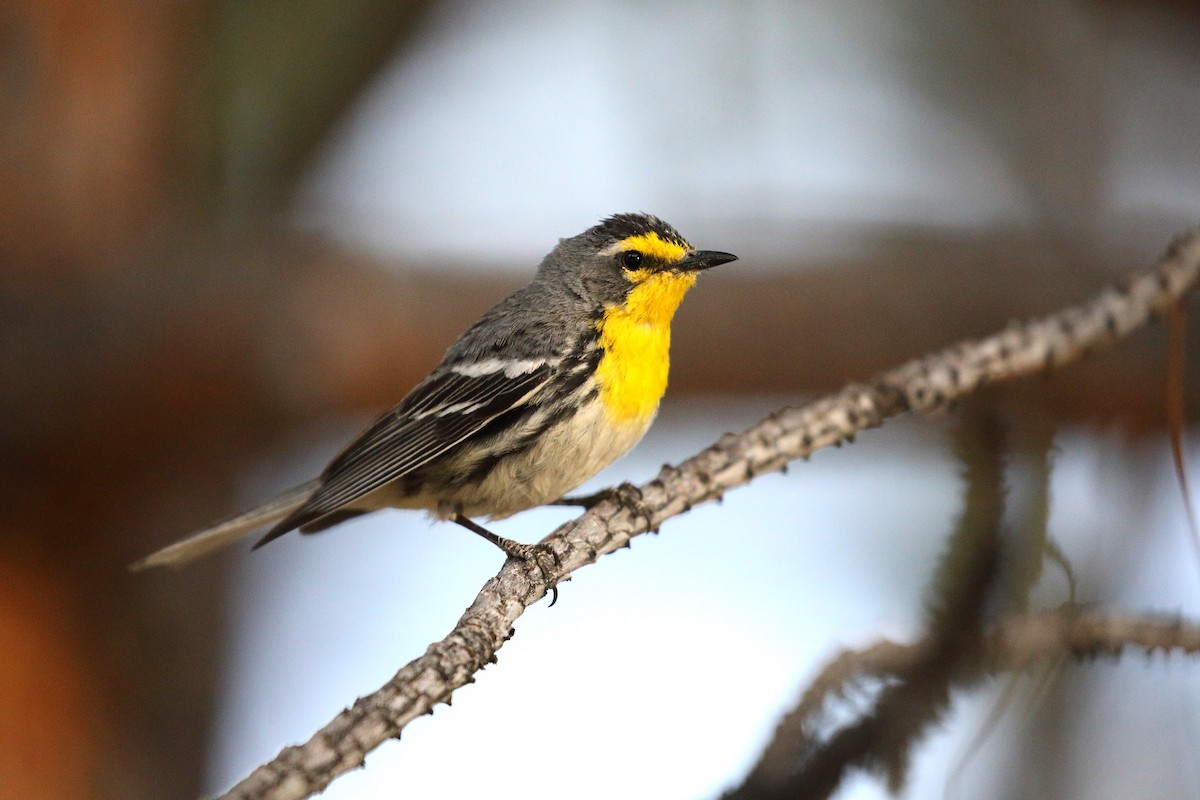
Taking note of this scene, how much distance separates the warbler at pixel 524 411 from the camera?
321 cm

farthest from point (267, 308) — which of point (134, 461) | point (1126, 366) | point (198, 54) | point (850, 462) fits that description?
point (1126, 366)

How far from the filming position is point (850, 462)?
4484 mm

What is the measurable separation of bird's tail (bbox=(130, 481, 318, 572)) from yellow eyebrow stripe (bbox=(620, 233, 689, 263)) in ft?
4.63

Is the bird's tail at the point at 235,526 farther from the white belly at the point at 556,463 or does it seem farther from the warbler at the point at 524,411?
the white belly at the point at 556,463

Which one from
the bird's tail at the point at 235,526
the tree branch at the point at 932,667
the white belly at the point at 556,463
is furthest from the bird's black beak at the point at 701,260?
the tree branch at the point at 932,667

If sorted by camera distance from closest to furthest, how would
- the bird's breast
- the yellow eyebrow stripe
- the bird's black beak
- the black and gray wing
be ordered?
the black and gray wing, the bird's breast, the bird's black beak, the yellow eyebrow stripe

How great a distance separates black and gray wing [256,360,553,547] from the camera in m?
3.16

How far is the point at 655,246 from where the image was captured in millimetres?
3658

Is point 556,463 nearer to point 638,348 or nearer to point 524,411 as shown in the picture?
point 524,411

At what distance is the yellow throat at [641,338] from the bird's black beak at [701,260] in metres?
0.03

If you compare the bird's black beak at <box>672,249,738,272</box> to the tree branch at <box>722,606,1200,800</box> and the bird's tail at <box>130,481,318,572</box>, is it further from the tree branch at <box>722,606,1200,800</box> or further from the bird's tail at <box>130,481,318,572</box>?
the tree branch at <box>722,606,1200,800</box>

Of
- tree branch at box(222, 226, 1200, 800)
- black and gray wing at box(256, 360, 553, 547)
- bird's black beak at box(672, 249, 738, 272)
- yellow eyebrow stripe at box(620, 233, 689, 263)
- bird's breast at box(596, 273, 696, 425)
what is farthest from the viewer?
yellow eyebrow stripe at box(620, 233, 689, 263)

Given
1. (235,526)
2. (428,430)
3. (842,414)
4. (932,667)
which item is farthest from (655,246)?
(932,667)

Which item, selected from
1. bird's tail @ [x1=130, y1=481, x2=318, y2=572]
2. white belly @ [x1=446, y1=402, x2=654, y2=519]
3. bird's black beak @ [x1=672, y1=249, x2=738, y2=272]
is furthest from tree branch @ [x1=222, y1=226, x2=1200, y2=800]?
bird's tail @ [x1=130, y1=481, x2=318, y2=572]
